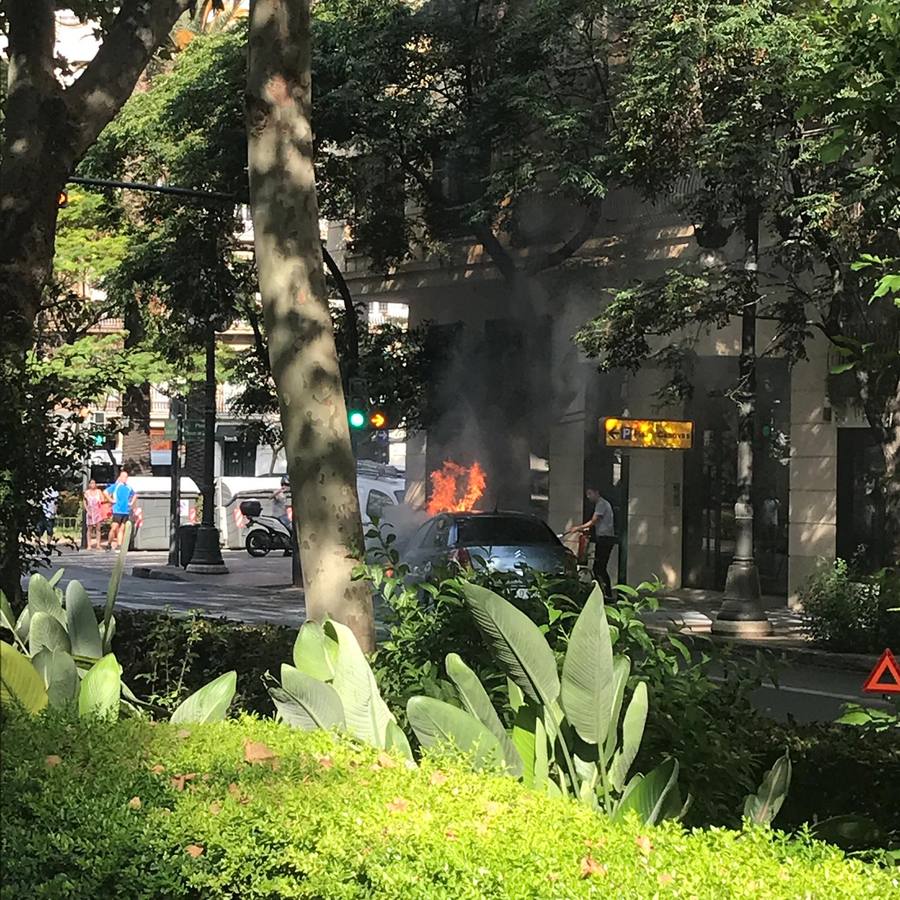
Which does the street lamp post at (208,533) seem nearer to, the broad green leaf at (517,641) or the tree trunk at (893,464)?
the tree trunk at (893,464)

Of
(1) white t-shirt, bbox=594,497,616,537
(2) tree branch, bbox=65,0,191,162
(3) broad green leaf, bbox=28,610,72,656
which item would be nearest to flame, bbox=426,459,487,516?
(1) white t-shirt, bbox=594,497,616,537

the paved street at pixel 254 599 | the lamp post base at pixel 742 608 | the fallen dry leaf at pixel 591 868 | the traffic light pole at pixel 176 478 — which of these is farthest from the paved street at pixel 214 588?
the fallen dry leaf at pixel 591 868

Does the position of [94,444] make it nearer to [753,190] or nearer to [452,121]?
[753,190]

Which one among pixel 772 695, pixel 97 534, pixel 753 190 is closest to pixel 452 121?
pixel 753 190

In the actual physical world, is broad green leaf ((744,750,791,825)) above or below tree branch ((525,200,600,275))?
below

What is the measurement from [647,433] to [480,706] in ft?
52.8

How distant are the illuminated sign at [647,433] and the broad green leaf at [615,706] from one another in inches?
611

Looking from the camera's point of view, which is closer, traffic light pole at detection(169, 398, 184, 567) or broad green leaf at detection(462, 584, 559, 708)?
broad green leaf at detection(462, 584, 559, 708)

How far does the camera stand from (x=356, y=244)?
2691 cm

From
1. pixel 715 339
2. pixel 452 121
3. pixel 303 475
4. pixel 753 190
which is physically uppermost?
pixel 452 121

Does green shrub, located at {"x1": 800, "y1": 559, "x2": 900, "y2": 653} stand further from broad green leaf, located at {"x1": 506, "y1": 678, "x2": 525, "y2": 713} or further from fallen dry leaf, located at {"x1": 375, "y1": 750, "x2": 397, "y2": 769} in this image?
fallen dry leaf, located at {"x1": 375, "y1": 750, "x2": 397, "y2": 769}

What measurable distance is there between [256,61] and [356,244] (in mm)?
20496

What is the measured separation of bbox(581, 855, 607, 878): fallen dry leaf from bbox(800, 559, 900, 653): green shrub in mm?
13236

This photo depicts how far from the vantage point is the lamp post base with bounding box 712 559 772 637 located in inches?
704
